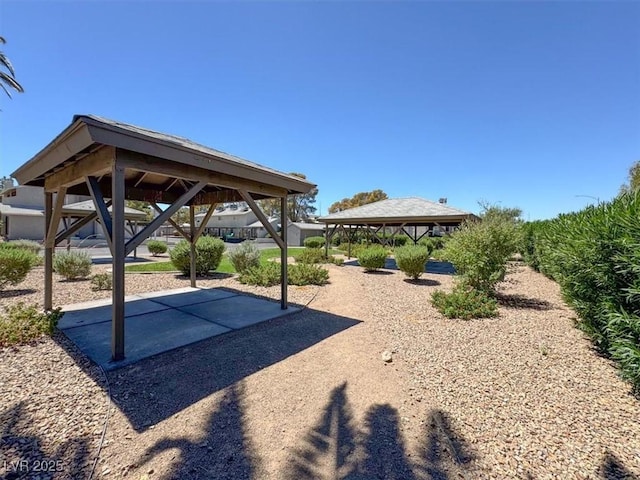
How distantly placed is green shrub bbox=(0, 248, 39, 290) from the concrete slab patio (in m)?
2.95

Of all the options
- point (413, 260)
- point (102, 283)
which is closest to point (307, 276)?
point (413, 260)

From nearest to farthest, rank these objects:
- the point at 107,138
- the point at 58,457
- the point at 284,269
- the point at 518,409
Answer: the point at 58,457
the point at 518,409
the point at 107,138
the point at 284,269

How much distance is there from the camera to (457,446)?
2234mm

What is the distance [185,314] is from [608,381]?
6.31 m

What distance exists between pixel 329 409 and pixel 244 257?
8650mm

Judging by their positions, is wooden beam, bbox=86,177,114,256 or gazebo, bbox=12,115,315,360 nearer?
gazebo, bbox=12,115,315,360

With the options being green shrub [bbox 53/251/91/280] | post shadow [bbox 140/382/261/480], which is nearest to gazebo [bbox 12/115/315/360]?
post shadow [bbox 140/382/261/480]

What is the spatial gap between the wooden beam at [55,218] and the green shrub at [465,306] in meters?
7.45

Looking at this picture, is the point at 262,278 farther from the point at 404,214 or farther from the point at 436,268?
the point at 404,214

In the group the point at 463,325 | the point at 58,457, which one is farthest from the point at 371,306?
the point at 58,457

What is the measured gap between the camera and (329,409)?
2.70 m

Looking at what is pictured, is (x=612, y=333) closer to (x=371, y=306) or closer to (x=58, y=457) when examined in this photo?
(x=371, y=306)

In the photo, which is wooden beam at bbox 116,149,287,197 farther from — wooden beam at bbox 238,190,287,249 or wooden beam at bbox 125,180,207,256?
wooden beam at bbox 125,180,207,256

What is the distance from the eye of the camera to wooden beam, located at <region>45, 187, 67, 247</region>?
4996mm
